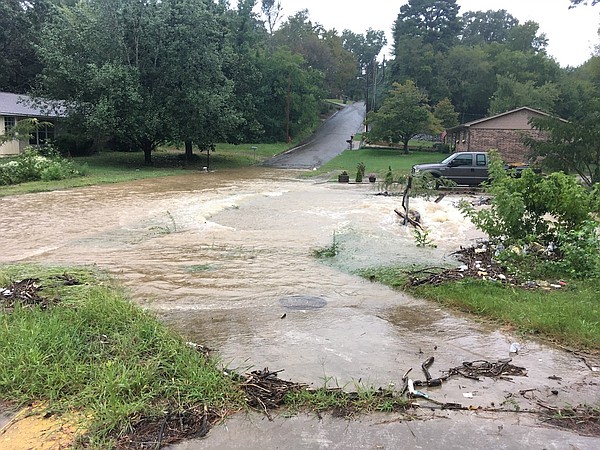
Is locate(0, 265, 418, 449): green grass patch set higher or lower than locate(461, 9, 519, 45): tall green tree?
lower

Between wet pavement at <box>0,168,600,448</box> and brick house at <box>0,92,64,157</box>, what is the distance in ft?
51.7

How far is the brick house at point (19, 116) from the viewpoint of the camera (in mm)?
29734

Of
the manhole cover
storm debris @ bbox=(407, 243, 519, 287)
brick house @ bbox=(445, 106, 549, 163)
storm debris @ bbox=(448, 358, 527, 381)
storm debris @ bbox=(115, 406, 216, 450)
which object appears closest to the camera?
storm debris @ bbox=(115, 406, 216, 450)

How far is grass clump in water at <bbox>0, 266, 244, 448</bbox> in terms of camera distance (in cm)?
377

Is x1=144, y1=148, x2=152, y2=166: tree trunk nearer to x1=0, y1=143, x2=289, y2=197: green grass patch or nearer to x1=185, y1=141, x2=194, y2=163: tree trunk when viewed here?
x1=0, y1=143, x2=289, y2=197: green grass patch

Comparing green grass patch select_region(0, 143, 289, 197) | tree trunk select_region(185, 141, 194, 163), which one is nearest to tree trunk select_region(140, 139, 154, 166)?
green grass patch select_region(0, 143, 289, 197)

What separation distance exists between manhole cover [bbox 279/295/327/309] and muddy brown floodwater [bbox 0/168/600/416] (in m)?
0.01

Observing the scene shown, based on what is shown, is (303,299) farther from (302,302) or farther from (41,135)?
(41,135)

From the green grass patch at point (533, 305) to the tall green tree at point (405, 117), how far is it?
34088 millimetres

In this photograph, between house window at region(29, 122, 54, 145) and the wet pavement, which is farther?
house window at region(29, 122, 54, 145)

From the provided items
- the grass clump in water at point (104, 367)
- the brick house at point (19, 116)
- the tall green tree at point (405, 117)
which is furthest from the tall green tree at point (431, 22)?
the grass clump in water at point (104, 367)

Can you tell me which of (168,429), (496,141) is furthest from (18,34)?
(168,429)

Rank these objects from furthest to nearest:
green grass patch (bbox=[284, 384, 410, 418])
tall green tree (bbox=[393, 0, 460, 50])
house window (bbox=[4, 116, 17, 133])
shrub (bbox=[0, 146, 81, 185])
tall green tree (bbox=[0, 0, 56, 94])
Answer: tall green tree (bbox=[393, 0, 460, 50]) → tall green tree (bbox=[0, 0, 56, 94]) → house window (bbox=[4, 116, 17, 133]) → shrub (bbox=[0, 146, 81, 185]) → green grass patch (bbox=[284, 384, 410, 418])

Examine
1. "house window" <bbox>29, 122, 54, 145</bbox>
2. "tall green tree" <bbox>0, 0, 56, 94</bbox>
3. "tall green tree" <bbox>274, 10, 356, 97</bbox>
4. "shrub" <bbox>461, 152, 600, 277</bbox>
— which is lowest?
"shrub" <bbox>461, 152, 600, 277</bbox>
